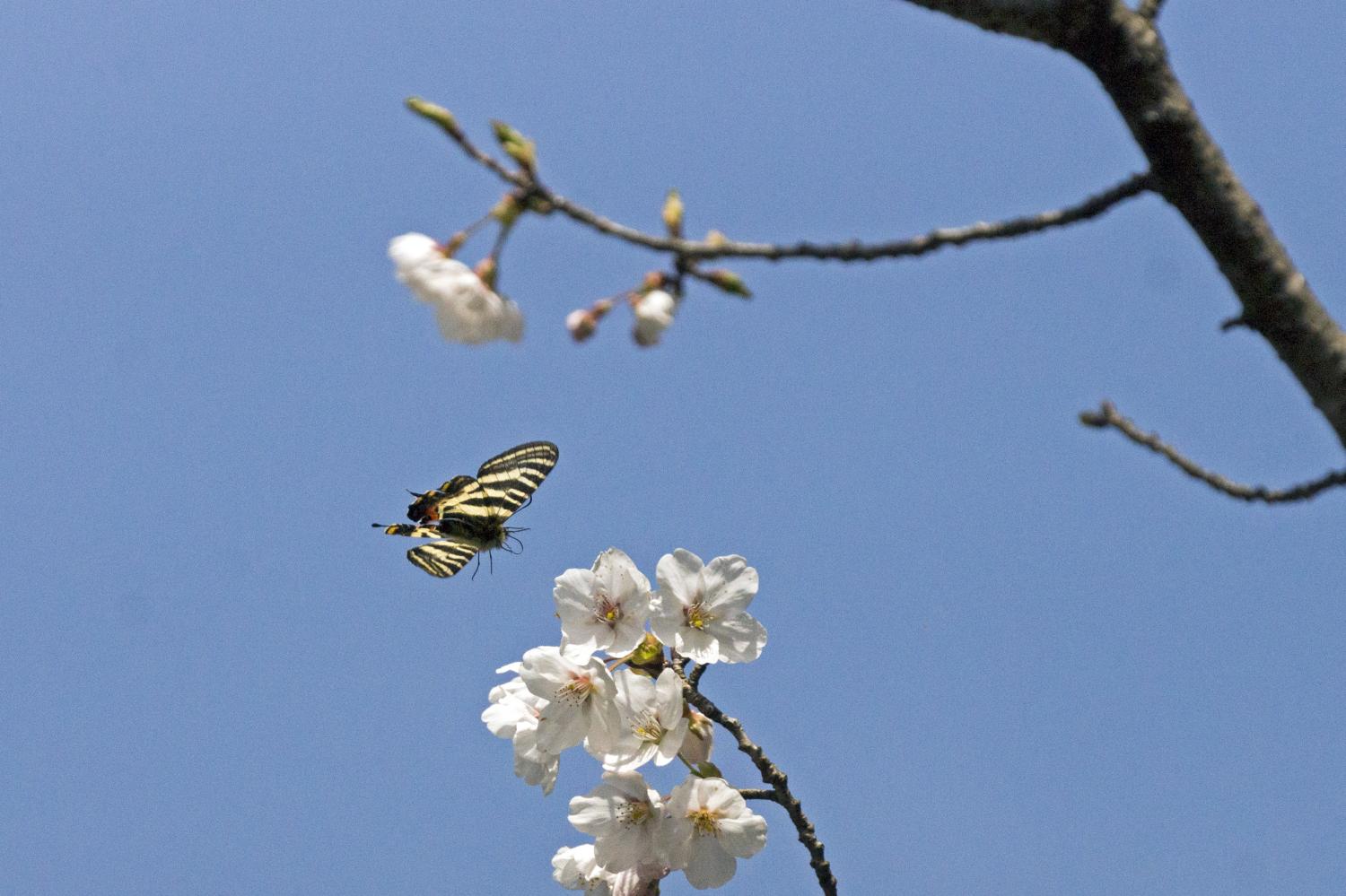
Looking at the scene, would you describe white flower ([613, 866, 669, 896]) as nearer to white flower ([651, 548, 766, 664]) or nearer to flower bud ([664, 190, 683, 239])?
white flower ([651, 548, 766, 664])

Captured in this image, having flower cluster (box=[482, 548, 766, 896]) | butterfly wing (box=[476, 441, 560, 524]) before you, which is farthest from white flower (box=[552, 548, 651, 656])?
butterfly wing (box=[476, 441, 560, 524])

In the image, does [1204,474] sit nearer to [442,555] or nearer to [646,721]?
[646,721]

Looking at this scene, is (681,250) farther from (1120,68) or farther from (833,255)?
(1120,68)

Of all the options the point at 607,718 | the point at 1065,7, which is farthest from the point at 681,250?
the point at 607,718

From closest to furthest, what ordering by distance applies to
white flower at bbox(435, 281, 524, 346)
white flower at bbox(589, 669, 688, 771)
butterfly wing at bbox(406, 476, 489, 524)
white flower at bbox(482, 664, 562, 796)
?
white flower at bbox(435, 281, 524, 346) < white flower at bbox(589, 669, 688, 771) < white flower at bbox(482, 664, 562, 796) < butterfly wing at bbox(406, 476, 489, 524)

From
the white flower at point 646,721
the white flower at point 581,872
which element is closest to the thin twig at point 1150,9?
the white flower at point 646,721
